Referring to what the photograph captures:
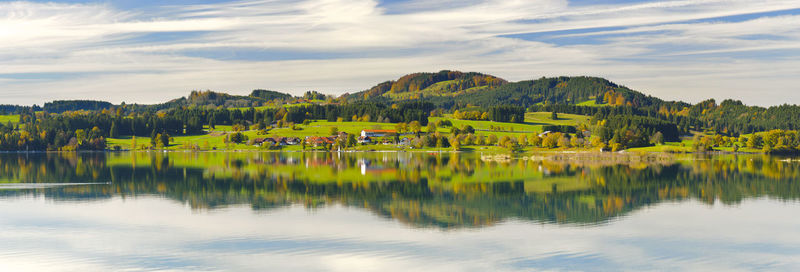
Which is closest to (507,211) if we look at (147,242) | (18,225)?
(147,242)

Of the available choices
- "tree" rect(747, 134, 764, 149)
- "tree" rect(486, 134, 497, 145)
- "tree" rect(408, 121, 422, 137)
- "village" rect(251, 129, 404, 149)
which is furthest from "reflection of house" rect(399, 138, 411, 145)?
"tree" rect(747, 134, 764, 149)

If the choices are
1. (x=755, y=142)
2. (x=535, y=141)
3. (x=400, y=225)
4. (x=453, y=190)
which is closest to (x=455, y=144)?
(x=535, y=141)

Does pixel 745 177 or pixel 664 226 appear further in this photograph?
pixel 745 177

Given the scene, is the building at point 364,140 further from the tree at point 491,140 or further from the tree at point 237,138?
the tree at point 491,140

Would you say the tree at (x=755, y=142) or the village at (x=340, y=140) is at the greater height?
the village at (x=340, y=140)

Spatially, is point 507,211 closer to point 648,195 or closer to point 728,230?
point 728,230

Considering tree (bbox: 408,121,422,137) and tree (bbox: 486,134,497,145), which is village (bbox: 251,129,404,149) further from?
tree (bbox: 486,134,497,145)

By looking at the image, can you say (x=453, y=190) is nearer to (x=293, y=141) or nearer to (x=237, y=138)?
(x=293, y=141)

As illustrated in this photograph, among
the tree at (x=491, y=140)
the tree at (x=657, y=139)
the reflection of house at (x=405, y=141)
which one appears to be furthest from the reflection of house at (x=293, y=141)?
the tree at (x=657, y=139)

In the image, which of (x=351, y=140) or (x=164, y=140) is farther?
(x=164, y=140)

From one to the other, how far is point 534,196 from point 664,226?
1446 centimetres

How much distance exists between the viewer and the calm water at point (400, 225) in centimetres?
2511

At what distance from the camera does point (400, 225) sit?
33.2 meters

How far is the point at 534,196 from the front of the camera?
47.4 m
